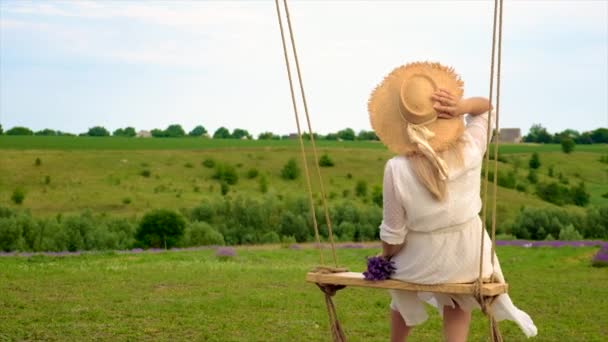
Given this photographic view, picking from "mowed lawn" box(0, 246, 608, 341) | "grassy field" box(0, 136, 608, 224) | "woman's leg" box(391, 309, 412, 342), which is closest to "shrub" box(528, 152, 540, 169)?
"grassy field" box(0, 136, 608, 224)

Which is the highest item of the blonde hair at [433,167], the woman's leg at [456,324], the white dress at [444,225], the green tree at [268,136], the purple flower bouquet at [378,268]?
the blonde hair at [433,167]

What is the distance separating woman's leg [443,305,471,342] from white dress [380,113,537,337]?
7cm

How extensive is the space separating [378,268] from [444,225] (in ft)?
1.57

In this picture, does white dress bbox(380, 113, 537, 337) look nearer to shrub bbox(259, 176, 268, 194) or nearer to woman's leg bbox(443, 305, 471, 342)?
woman's leg bbox(443, 305, 471, 342)

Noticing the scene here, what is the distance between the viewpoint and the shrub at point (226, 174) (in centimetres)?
6969

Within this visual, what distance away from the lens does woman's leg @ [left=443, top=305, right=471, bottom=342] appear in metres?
5.84

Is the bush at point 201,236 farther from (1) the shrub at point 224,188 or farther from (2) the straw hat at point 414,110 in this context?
(1) the shrub at point 224,188

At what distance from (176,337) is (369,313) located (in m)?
3.16

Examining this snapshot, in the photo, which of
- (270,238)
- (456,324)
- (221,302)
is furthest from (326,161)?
(456,324)

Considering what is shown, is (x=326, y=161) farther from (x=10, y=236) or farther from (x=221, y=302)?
(x=221, y=302)

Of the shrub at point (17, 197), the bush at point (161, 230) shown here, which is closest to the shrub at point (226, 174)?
the shrub at point (17, 197)

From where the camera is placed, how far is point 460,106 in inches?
226

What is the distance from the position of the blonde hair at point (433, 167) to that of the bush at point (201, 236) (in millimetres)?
27491

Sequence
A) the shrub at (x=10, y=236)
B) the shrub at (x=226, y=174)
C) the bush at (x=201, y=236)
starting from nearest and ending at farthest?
the shrub at (x=10, y=236) → the bush at (x=201, y=236) → the shrub at (x=226, y=174)
